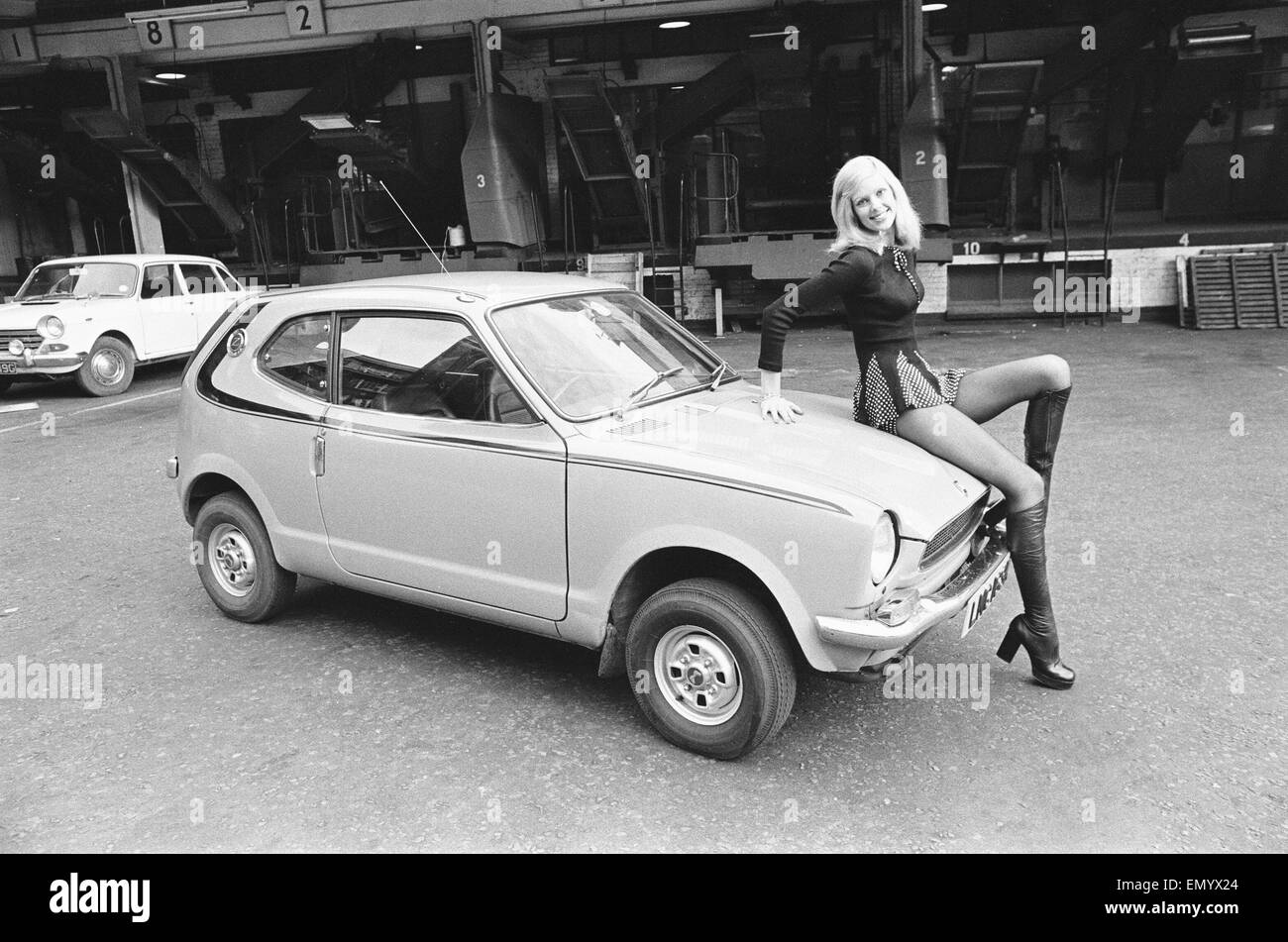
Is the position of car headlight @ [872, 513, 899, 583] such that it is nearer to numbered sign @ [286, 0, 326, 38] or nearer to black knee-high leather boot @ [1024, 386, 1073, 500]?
black knee-high leather boot @ [1024, 386, 1073, 500]

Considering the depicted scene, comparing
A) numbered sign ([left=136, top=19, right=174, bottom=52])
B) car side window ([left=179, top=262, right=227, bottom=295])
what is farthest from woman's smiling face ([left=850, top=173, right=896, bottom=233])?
numbered sign ([left=136, top=19, right=174, bottom=52])

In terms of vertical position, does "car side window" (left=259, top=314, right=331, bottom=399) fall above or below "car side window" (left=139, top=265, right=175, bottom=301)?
below

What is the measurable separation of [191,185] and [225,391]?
14.5 metres

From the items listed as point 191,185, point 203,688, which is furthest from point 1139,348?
point 191,185

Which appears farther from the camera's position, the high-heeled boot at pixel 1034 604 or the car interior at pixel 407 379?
the car interior at pixel 407 379

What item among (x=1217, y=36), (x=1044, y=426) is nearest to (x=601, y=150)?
(x=1217, y=36)

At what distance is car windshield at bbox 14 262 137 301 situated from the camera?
41.8 ft

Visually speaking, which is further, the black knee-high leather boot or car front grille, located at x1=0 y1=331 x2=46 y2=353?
car front grille, located at x1=0 y1=331 x2=46 y2=353

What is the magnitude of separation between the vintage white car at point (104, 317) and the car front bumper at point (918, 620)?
1159cm

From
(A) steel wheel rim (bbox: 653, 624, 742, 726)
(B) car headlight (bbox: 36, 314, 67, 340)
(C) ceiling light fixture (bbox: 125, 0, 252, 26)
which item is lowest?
(A) steel wheel rim (bbox: 653, 624, 742, 726)

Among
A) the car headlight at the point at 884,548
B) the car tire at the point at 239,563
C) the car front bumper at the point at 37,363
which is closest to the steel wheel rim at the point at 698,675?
the car headlight at the point at 884,548

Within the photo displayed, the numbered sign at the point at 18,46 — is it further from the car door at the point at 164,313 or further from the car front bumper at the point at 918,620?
the car front bumper at the point at 918,620

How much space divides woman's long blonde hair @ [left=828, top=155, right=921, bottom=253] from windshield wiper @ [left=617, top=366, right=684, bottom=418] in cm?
83

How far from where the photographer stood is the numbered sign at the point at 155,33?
15.8m
